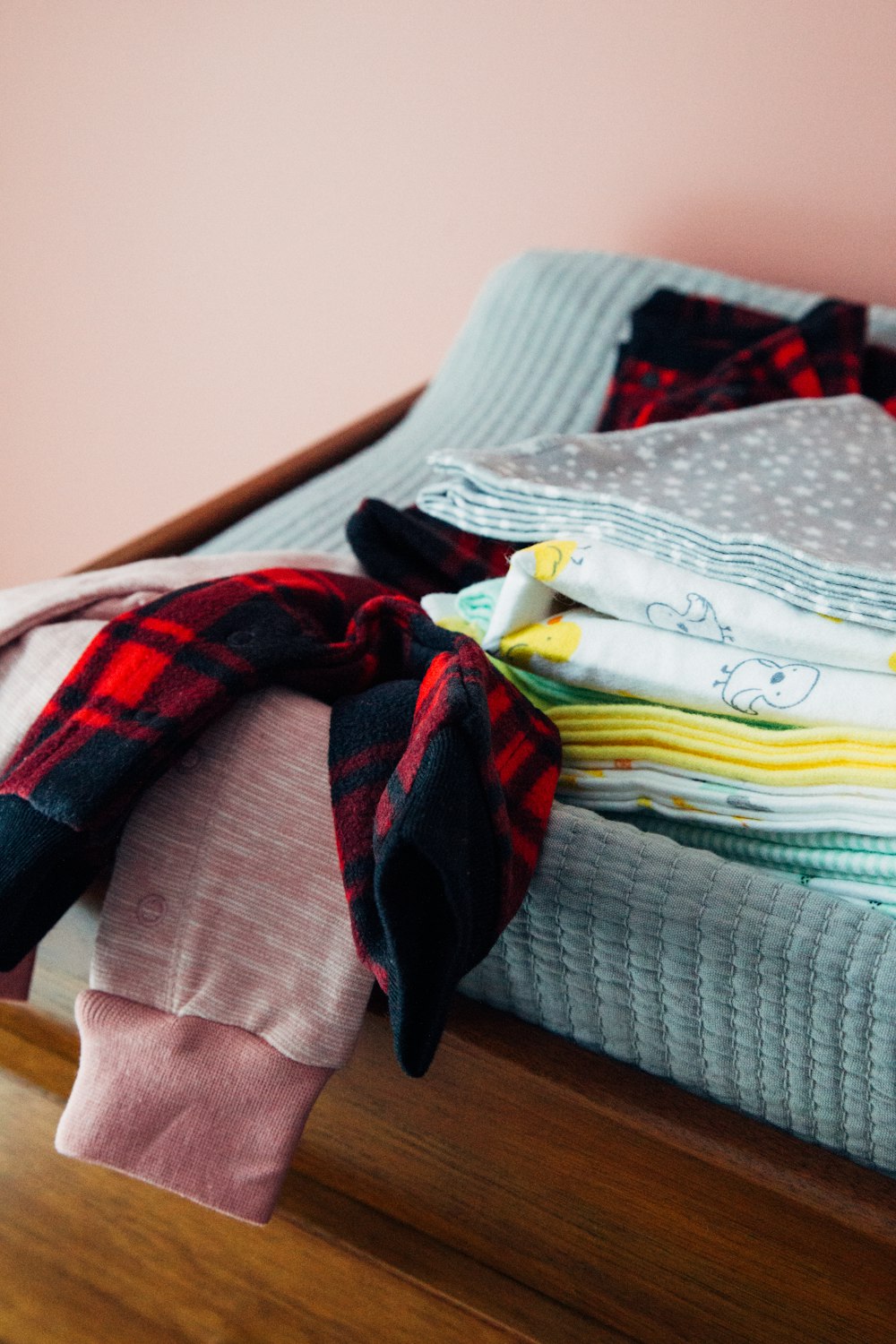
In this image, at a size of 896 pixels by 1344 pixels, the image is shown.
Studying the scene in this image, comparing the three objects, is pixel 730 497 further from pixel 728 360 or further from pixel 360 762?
pixel 728 360

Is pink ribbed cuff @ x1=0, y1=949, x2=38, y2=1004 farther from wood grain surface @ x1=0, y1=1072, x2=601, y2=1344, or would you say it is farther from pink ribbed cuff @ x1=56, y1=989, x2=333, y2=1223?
wood grain surface @ x1=0, y1=1072, x2=601, y2=1344

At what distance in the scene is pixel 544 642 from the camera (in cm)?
62

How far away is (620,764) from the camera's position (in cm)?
60

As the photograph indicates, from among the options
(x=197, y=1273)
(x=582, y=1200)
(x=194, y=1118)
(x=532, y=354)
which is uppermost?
(x=532, y=354)

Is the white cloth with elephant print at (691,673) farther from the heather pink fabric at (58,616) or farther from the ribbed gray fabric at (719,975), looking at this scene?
the heather pink fabric at (58,616)

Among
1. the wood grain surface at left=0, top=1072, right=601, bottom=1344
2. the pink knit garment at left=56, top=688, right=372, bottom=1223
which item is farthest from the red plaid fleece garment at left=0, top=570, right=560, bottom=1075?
the wood grain surface at left=0, top=1072, right=601, bottom=1344

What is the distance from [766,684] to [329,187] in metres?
1.28

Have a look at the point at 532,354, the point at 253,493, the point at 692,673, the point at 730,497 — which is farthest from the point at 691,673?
the point at 532,354

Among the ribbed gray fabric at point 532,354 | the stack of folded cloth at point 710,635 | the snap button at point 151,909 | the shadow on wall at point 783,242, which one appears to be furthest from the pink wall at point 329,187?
the snap button at point 151,909

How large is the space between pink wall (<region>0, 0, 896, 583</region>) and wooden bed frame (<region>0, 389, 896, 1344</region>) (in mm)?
1127

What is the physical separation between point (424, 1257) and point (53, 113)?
1693mm

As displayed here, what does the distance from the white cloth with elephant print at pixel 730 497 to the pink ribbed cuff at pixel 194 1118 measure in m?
0.33

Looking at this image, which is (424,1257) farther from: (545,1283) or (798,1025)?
(798,1025)

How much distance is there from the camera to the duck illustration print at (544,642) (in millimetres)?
612
